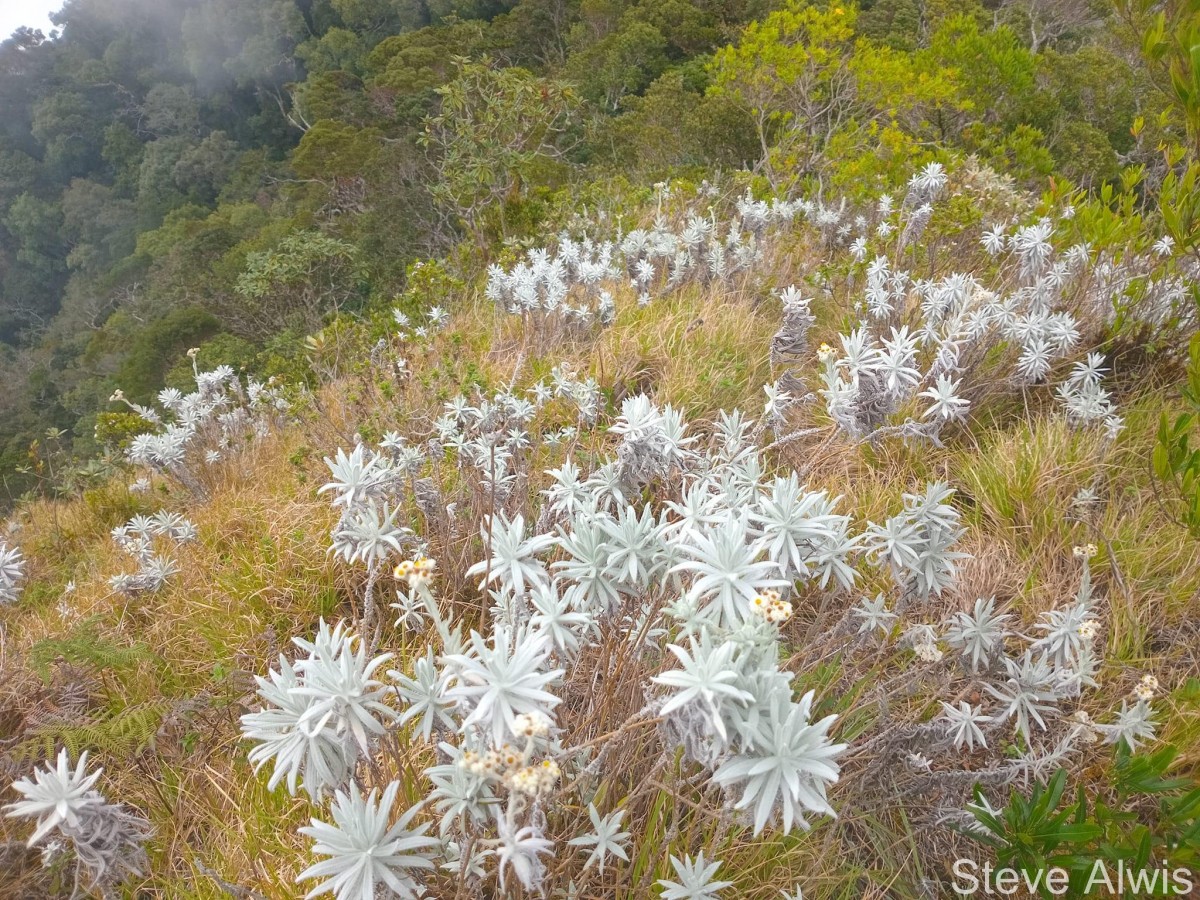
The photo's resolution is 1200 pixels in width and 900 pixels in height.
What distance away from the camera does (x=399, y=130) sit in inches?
871

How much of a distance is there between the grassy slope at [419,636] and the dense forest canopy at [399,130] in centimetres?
148

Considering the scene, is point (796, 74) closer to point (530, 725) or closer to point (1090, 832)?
point (1090, 832)

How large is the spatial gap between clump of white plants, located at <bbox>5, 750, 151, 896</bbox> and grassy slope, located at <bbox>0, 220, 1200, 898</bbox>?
0.20 meters

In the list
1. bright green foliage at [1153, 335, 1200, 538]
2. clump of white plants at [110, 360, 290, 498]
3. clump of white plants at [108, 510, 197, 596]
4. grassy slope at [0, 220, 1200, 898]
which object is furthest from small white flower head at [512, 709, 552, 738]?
clump of white plants at [110, 360, 290, 498]

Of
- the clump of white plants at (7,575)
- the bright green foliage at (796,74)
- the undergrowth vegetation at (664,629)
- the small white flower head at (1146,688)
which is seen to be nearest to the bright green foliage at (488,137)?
the bright green foliage at (796,74)

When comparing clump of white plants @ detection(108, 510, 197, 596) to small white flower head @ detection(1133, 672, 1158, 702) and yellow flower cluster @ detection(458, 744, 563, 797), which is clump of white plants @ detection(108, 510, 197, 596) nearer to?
yellow flower cluster @ detection(458, 744, 563, 797)

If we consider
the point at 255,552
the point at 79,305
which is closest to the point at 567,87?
the point at 255,552

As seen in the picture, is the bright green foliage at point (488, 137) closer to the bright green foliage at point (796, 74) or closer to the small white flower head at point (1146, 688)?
the bright green foliage at point (796, 74)

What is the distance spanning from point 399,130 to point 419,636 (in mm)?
23305

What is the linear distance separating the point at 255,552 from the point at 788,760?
9.75 feet

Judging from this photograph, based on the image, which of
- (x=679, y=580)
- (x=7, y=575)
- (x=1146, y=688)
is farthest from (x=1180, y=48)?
(x=7, y=575)

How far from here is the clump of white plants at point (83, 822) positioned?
1227 millimetres

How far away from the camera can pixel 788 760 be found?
0.99 metres

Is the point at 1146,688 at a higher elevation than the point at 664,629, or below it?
below
